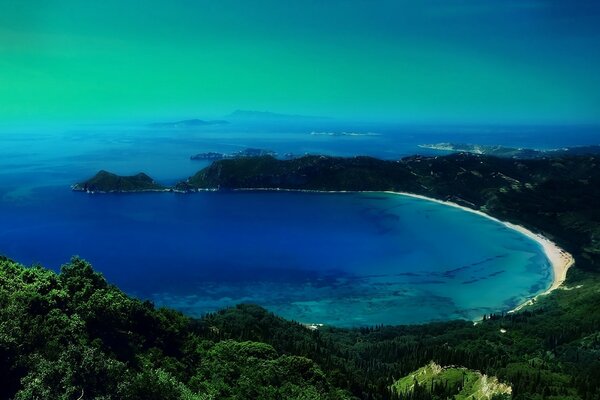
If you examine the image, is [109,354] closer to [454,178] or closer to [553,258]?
[553,258]

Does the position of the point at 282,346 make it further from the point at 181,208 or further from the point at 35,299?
the point at 181,208

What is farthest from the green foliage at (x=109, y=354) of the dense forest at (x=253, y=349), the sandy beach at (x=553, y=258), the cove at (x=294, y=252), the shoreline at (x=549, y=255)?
the sandy beach at (x=553, y=258)

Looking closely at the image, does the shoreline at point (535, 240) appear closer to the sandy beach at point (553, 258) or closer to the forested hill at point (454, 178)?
the sandy beach at point (553, 258)

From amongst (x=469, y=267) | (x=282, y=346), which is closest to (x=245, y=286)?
(x=282, y=346)

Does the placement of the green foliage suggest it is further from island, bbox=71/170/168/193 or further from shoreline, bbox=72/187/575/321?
island, bbox=71/170/168/193

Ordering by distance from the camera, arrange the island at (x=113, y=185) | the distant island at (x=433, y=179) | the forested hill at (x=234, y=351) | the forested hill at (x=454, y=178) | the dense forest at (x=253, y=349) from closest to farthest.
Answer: the forested hill at (x=234, y=351) → the dense forest at (x=253, y=349) → the forested hill at (x=454, y=178) → the distant island at (x=433, y=179) → the island at (x=113, y=185)

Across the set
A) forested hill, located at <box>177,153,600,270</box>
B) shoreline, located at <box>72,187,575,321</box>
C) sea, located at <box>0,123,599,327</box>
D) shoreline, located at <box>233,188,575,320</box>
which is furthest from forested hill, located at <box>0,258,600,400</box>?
forested hill, located at <box>177,153,600,270</box>

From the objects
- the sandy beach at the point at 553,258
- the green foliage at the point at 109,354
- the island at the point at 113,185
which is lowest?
the sandy beach at the point at 553,258
